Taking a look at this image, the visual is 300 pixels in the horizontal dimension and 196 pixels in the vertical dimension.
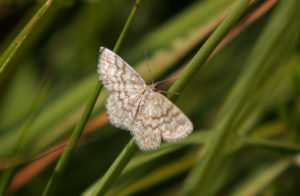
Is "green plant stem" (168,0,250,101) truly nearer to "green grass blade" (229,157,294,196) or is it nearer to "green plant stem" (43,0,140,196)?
"green plant stem" (43,0,140,196)

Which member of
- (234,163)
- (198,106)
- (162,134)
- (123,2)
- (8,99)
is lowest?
(234,163)

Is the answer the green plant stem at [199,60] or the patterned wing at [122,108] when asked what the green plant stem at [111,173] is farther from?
the patterned wing at [122,108]

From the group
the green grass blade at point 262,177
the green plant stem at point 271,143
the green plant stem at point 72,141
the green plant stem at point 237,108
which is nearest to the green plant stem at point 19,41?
the green plant stem at point 72,141

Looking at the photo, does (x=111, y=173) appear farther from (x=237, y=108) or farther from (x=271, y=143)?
(x=271, y=143)

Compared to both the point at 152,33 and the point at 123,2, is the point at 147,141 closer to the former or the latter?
the point at 152,33

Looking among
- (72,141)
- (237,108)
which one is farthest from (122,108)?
(237,108)

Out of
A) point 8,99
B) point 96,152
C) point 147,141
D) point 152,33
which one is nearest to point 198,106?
point 152,33
